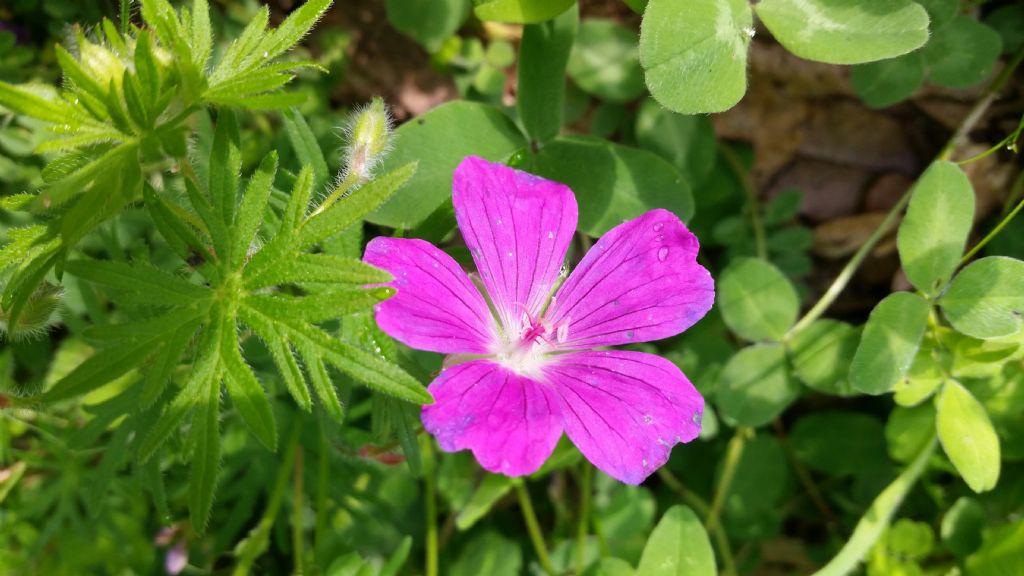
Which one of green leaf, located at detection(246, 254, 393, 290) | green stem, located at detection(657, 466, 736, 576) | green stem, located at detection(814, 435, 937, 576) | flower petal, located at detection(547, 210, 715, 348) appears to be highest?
green leaf, located at detection(246, 254, 393, 290)

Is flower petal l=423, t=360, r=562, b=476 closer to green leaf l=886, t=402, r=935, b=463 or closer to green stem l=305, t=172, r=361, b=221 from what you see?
green stem l=305, t=172, r=361, b=221

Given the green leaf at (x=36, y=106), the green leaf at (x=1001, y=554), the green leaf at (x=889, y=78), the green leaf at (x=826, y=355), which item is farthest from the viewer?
the green leaf at (x=889, y=78)

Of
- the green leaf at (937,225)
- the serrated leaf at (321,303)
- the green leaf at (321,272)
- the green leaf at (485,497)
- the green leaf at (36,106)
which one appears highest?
the green leaf at (36,106)

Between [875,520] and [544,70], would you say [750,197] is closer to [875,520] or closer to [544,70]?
[544,70]

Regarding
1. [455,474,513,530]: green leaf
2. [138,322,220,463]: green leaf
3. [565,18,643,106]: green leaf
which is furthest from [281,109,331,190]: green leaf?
[565,18,643,106]: green leaf

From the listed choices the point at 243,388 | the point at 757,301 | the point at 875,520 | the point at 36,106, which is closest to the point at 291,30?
the point at 36,106

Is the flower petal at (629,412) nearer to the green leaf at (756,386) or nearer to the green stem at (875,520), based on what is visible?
the green leaf at (756,386)

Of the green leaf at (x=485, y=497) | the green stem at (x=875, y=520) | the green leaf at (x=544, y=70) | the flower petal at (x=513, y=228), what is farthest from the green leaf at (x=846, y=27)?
the green leaf at (x=485, y=497)
